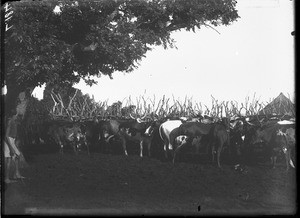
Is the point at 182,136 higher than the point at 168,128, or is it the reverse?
the point at 168,128

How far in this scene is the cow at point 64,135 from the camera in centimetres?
589

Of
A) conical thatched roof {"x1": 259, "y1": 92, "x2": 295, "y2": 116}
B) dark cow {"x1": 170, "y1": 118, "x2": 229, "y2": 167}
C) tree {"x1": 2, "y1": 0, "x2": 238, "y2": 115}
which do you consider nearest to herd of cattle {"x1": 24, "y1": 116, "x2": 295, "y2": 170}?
dark cow {"x1": 170, "y1": 118, "x2": 229, "y2": 167}

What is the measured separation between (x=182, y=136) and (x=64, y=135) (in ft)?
5.62

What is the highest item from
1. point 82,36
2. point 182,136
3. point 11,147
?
point 82,36

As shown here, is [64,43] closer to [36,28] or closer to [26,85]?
[36,28]

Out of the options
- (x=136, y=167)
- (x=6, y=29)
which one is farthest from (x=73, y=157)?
(x=6, y=29)

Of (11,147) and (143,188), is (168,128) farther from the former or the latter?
(11,147)

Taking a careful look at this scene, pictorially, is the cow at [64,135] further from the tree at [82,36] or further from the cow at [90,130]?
the tree at [82,36]

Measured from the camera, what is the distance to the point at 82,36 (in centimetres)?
610

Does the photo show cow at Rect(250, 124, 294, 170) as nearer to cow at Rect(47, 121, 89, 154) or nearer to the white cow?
the white cow

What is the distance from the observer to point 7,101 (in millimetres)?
5996

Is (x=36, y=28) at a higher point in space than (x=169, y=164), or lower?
higher

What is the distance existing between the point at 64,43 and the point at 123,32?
89 cm

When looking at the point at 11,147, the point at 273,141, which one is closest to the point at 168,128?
the point at 273,141
